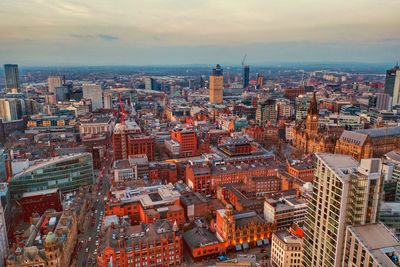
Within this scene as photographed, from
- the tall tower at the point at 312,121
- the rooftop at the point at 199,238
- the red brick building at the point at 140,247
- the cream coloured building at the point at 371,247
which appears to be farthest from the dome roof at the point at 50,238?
the tall tower at the point at 312,121

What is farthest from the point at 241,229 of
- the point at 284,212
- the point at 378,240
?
the point at 378,240

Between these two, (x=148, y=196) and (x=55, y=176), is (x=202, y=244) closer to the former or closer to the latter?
(x=148, y=196)

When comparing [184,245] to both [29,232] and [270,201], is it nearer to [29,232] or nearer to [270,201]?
[270,201]

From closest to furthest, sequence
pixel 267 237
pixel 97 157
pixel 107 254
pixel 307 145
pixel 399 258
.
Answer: pixel 399 258 < pixel 107 254 < pixel 267 237 < pixel 97 157 < pixel 307 145

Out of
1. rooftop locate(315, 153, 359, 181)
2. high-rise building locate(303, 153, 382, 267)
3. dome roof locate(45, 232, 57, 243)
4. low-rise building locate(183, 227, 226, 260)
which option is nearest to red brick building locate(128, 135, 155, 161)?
low-rise building locate(183, 227, 226, 260)

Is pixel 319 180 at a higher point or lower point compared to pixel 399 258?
higher

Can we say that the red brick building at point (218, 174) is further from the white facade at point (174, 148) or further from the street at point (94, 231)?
the white facade at point (174, 148)

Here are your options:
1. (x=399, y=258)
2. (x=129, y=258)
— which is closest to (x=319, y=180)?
(x=399, y=258)
